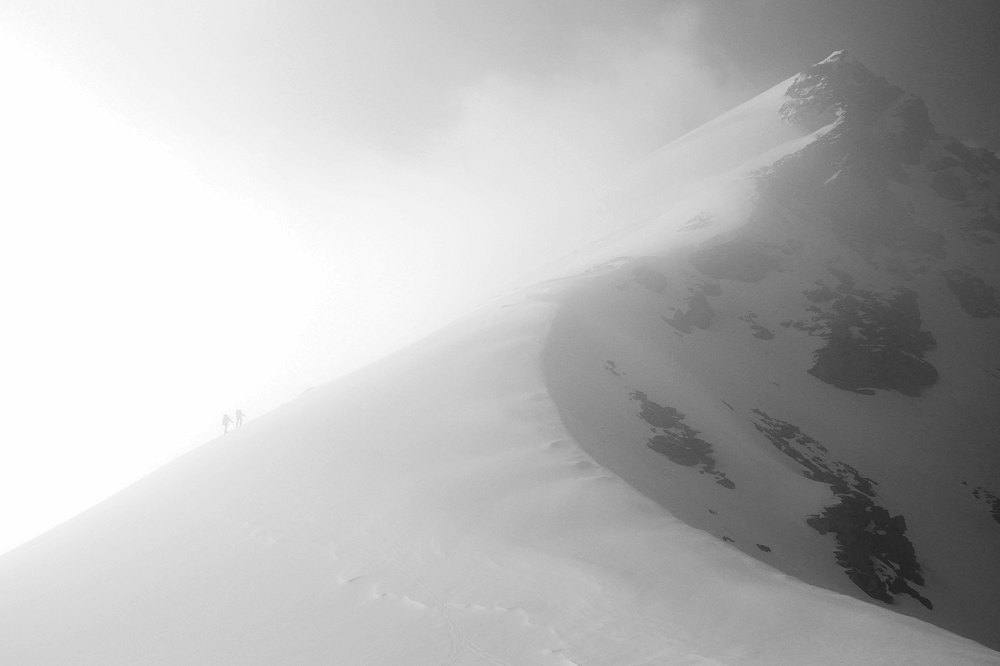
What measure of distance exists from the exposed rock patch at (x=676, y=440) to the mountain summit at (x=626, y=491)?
164mm

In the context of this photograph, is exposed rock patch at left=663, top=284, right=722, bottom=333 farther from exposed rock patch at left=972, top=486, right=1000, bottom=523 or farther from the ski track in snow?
the ski track in snow

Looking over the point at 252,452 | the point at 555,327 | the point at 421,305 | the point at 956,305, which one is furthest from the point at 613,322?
A: the point at 421,305

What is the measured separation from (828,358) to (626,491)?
113 feet

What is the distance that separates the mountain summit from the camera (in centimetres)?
998

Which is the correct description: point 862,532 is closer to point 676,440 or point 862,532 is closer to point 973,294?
point 676,440

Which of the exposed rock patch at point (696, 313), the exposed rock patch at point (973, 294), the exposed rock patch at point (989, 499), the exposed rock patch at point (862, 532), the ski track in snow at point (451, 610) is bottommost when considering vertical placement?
the exposed rock patch at point (989, 499)

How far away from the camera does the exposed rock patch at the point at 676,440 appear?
74.7ft

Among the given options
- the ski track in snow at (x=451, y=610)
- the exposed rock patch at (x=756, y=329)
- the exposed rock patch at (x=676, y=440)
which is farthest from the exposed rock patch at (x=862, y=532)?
the ski track in snow at (x=451, y=610)

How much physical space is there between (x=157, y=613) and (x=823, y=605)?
14.0m

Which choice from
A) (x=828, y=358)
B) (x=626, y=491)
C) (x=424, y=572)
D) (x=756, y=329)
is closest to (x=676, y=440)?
(x=626, y=491)

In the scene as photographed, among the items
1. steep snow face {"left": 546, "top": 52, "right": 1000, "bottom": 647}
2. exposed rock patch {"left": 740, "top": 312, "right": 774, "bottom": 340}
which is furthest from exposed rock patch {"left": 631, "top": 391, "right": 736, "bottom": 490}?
exposed rock patch {"left": 740, "top": 312, "right": 774, "bottom": 340}

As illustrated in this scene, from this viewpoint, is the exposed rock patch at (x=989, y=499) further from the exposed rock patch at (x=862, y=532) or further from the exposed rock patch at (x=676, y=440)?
the exposed rock patch at (x=676, y=440)

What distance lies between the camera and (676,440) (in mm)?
23797

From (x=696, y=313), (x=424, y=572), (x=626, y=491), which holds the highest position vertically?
(x=696, y=313)
